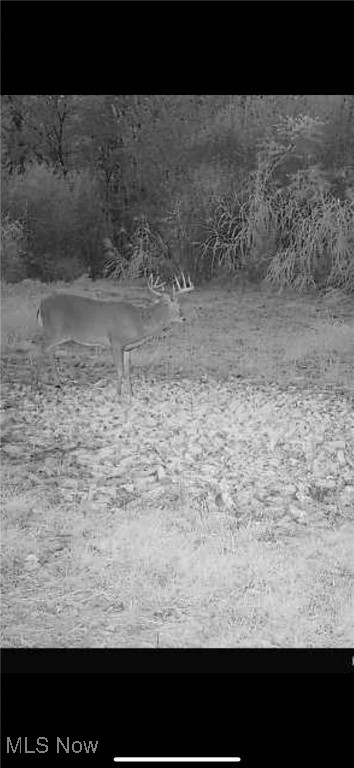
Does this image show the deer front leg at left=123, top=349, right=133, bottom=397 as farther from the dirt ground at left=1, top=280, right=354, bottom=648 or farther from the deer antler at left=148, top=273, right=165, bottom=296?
the deer antler at left=148, top=273, right=165, bottom=296

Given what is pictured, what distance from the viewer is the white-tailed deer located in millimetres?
3900

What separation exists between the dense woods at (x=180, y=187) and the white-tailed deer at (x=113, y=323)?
0.54 meters

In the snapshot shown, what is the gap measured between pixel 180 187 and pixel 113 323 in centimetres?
126

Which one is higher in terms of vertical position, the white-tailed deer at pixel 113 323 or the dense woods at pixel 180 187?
the dense woods at pixel 180 187

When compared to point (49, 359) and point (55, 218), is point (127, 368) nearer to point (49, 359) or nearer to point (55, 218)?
point (49, 359)

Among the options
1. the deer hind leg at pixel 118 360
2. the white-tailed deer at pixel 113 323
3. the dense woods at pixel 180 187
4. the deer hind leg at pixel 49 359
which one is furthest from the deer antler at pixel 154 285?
the deer hind leg at pixel 49 359

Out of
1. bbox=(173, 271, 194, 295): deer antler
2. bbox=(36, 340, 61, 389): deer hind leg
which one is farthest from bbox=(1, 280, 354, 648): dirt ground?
bbox=(173, 271, 194, 295): deer antler

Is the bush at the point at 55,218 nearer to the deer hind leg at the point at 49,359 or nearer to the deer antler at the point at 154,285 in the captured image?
the deer antler at the point at 154,285

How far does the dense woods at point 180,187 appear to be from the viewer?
168 inches

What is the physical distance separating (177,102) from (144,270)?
1196mm

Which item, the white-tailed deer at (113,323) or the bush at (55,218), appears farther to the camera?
the bush at (55,218)

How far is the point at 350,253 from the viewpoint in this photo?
4.05m
